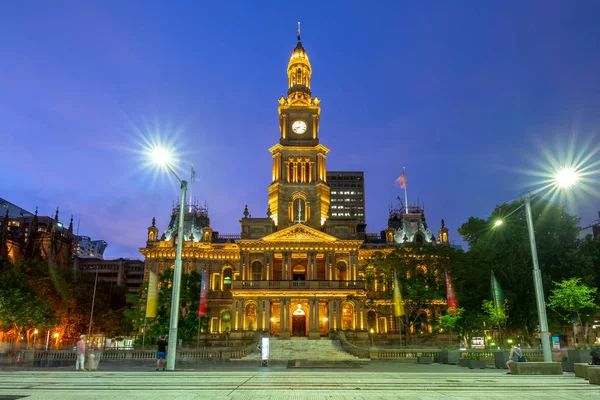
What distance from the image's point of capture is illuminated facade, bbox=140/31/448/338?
5966 centimetres

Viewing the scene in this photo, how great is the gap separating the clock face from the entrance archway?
2905cm

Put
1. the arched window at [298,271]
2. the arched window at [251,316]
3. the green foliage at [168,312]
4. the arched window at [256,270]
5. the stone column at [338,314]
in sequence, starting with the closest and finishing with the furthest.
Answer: the green foliage at [168,312], the stone column at [338,314], the arched window at [251,316], the arched window at [256,270], the arched window at [298,271]

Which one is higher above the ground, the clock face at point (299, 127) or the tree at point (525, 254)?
the clock face at point (299, 127)

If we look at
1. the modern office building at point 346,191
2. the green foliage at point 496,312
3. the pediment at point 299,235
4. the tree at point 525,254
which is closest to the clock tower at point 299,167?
the pediment at point 299,235

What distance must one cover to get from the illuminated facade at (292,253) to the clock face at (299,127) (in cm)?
16

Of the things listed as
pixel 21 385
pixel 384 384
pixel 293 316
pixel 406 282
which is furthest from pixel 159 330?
pixel 384 384

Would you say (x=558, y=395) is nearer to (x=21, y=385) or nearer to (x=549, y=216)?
(x=21, y=385)

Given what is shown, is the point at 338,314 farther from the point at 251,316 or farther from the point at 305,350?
the point at 251,316

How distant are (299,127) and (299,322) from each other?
1227 inches

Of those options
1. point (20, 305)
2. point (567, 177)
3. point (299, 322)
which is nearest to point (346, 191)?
point (299, 322)

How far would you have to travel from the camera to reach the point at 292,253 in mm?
63625

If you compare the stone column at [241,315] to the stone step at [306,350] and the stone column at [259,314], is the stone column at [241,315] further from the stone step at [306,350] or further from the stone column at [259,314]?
the stone step at [306,350]

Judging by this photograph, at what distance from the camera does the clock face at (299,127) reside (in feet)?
248

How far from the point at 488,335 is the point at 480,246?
15.6m
